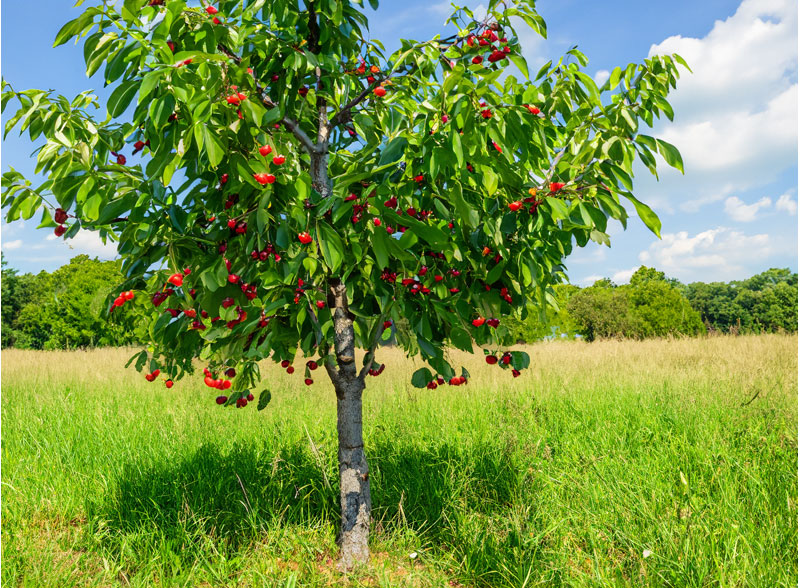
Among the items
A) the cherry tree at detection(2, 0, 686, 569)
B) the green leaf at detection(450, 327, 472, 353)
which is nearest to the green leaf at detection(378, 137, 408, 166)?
the cherry tree at detection(2, 0, 686, 569)

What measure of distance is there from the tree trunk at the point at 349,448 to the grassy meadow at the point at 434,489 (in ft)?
0.56

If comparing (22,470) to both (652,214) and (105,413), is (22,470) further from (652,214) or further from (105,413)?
(652,214)

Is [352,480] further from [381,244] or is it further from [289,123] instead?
[289,123]

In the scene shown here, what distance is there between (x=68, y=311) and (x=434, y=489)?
2230 cm

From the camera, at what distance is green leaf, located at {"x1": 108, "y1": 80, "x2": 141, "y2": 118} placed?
182 centimetres

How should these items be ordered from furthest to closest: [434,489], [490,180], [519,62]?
[434,489] < [519,62] < [490,180]

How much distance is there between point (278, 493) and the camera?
3979 millimetres

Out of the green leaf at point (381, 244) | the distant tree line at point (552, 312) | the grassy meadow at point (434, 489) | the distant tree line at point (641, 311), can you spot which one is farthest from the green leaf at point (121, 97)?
the distant tree line at point (641, 311)

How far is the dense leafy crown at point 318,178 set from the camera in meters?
2.02

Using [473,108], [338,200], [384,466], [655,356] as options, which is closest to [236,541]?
[384,466]

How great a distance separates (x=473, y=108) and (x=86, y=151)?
150 cm

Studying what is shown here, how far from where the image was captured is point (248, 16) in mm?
2781

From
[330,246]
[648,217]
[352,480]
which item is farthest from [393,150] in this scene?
[352,480]

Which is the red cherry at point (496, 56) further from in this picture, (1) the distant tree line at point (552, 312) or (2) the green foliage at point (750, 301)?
(2) the green foliage at point (750, 301)
